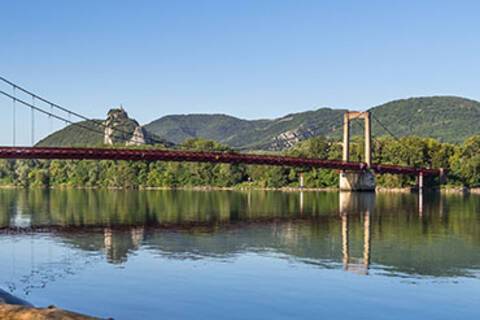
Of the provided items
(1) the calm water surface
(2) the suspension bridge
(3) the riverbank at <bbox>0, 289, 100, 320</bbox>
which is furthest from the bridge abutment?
(3) the riverbank at <bbox>0, 289, 100, 320</bbox>

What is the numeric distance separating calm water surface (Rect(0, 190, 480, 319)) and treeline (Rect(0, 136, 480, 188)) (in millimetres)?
70516

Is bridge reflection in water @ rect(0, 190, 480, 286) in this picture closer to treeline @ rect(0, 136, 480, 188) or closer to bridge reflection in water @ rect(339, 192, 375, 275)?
bridge reflection in water @ rect(339, 192, 375, 275)

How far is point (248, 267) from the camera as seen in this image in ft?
90.7

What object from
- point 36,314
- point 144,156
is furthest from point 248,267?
point 144,156

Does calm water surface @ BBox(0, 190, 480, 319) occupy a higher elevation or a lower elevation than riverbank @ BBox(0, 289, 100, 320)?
lower

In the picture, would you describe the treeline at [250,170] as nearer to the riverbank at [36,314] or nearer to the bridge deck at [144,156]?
the bridge deck at [144,156]

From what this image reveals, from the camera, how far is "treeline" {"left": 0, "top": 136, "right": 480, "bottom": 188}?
387 ft

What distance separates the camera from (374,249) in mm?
33219

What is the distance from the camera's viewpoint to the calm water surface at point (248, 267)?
2045 cm

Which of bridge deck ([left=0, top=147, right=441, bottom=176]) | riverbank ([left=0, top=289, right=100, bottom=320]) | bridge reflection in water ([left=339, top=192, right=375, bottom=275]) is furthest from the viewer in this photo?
bridge deck ([left=0, top=147, right=441, bottom=176])

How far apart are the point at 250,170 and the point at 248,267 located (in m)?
107

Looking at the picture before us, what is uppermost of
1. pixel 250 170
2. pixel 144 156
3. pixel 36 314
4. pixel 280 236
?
pixel 144 156

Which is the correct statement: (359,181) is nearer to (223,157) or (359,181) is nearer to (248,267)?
(223,157)

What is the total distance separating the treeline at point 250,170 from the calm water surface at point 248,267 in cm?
7052
